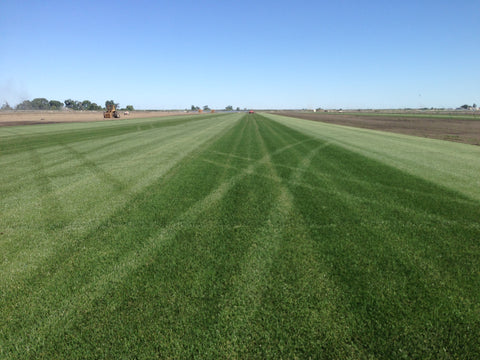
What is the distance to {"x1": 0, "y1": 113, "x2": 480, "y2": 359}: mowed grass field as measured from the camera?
1.97 metres

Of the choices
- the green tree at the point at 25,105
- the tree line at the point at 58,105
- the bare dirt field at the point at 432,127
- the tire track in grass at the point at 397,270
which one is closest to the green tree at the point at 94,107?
the tree line at the point at 58,105

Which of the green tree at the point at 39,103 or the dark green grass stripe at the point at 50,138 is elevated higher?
the green tree at the point at 39,103

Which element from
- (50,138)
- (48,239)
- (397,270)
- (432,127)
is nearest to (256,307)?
(397,270)

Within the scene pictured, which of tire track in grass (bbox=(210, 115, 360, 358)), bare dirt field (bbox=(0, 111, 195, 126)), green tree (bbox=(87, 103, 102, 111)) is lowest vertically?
tire track in grass (bbox=(210, 115, 360, 358))

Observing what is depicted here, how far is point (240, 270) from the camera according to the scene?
2818 mm

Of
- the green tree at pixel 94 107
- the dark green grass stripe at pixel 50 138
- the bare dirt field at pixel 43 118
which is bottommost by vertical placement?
the dark green grass stripe at pixel 50 138

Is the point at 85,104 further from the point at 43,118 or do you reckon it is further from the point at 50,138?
the point at 50,138

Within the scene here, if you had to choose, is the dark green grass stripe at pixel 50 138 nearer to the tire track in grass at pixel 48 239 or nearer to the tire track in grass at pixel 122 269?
the tire track in grass at pixel 48 239

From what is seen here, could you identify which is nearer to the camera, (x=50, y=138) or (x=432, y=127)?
(x=50, y=138)

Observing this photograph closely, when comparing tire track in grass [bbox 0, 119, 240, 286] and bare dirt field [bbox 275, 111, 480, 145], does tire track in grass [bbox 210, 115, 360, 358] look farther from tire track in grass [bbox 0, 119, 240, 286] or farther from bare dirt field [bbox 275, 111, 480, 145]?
bare dirt field [bbox 275, 111, 480, 145]

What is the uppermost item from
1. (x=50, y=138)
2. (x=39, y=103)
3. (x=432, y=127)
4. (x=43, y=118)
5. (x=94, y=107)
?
(x=39, y=103)

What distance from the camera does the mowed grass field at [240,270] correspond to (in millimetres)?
1975

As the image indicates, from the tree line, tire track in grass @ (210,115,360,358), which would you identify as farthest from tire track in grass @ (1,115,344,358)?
the tree line

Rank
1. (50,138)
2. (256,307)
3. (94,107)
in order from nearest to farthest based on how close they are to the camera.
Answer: (256,307), (50,138), (94,107)
